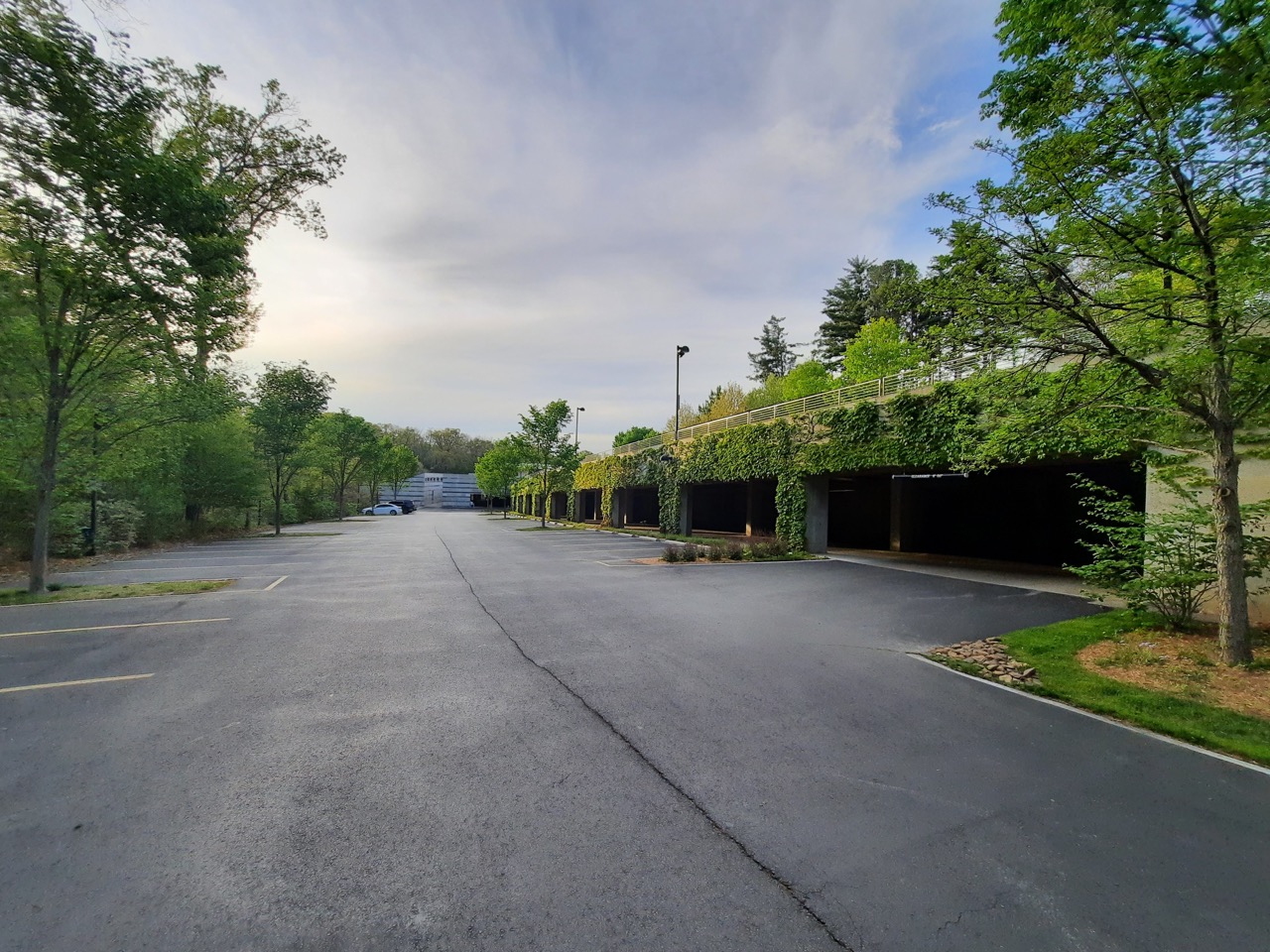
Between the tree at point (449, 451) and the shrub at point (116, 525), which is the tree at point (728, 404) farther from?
the tree at point (449, 451)

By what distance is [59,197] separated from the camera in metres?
8.26

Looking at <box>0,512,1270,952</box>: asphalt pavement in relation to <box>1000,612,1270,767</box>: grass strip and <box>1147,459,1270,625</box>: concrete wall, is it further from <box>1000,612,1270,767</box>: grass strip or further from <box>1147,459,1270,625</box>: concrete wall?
<box>1147,459,1270,625</box>: concrete wall

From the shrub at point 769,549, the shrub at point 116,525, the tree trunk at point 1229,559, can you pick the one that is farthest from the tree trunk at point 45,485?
the tree trunk at point 1229,559

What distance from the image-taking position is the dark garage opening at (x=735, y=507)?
2647cm

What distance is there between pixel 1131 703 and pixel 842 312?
39.0 meters

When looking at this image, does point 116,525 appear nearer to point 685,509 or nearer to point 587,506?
point 685,509

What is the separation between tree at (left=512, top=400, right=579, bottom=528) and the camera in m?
31.7

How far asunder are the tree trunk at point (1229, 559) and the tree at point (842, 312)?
112 feet

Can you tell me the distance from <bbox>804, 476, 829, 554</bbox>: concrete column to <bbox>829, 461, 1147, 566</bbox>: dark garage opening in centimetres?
429

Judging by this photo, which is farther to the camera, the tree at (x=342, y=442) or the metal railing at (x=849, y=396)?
the tree at (x=342, y=442)

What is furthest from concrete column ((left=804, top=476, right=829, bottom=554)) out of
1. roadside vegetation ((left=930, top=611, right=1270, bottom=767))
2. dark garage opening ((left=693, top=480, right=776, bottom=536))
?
roadside vegetation ((left=930, top=611, right=1270, bottom=767))

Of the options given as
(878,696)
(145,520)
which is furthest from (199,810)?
(145,520)

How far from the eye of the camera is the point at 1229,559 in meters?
5.68

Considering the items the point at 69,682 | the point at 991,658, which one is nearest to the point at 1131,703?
the point at 991,658
